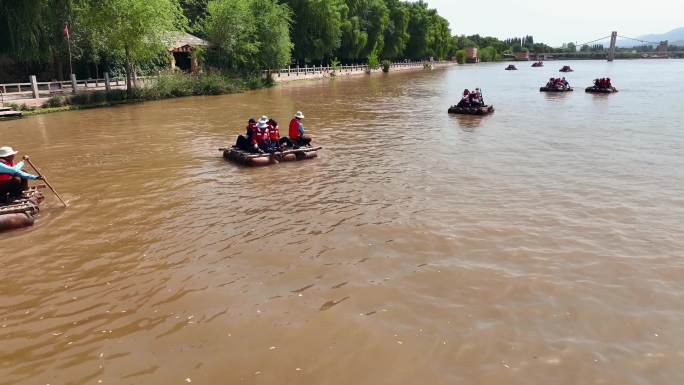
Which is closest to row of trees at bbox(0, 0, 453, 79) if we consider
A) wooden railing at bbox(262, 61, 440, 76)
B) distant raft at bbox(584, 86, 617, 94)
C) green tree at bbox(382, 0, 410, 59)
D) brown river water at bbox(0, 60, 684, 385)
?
wooden railing at bbox(262, 61, 440, 76)

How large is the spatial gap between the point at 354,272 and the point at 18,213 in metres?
6.45

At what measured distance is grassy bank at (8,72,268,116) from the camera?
29.1 meters

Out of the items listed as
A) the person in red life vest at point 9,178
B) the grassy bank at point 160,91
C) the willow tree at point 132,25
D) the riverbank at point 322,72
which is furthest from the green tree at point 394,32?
the person in red life vest at point 9,178

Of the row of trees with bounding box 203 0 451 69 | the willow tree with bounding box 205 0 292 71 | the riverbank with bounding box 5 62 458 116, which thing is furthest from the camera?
the row of trees with bounding box 203 0 451 69

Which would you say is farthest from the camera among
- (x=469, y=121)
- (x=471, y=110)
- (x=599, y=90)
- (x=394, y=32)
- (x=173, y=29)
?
(x=394, y=32)

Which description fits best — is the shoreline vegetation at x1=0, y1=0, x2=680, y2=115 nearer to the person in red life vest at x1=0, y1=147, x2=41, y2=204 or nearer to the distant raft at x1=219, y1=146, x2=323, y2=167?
the distant raft at x1=219, y1=146, x2=323, y2=167

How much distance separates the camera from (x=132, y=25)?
30531 mm

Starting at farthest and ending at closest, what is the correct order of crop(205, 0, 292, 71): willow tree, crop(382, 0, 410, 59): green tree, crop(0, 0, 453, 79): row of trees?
crop(382, 0, 410, 59): green tree
crop(205, 0, 292, 71): willow tree
crop(0, 0, 453, 79): row of trees

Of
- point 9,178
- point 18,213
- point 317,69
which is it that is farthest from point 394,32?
point 18,213

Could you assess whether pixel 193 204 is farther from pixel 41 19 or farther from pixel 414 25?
pixel 414 25

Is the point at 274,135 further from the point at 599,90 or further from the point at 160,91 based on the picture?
the point at 599,90

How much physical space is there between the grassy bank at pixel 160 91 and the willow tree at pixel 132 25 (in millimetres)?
1247

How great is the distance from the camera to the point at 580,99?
110 feet

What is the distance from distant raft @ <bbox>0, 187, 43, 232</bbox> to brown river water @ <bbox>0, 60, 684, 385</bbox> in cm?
26
